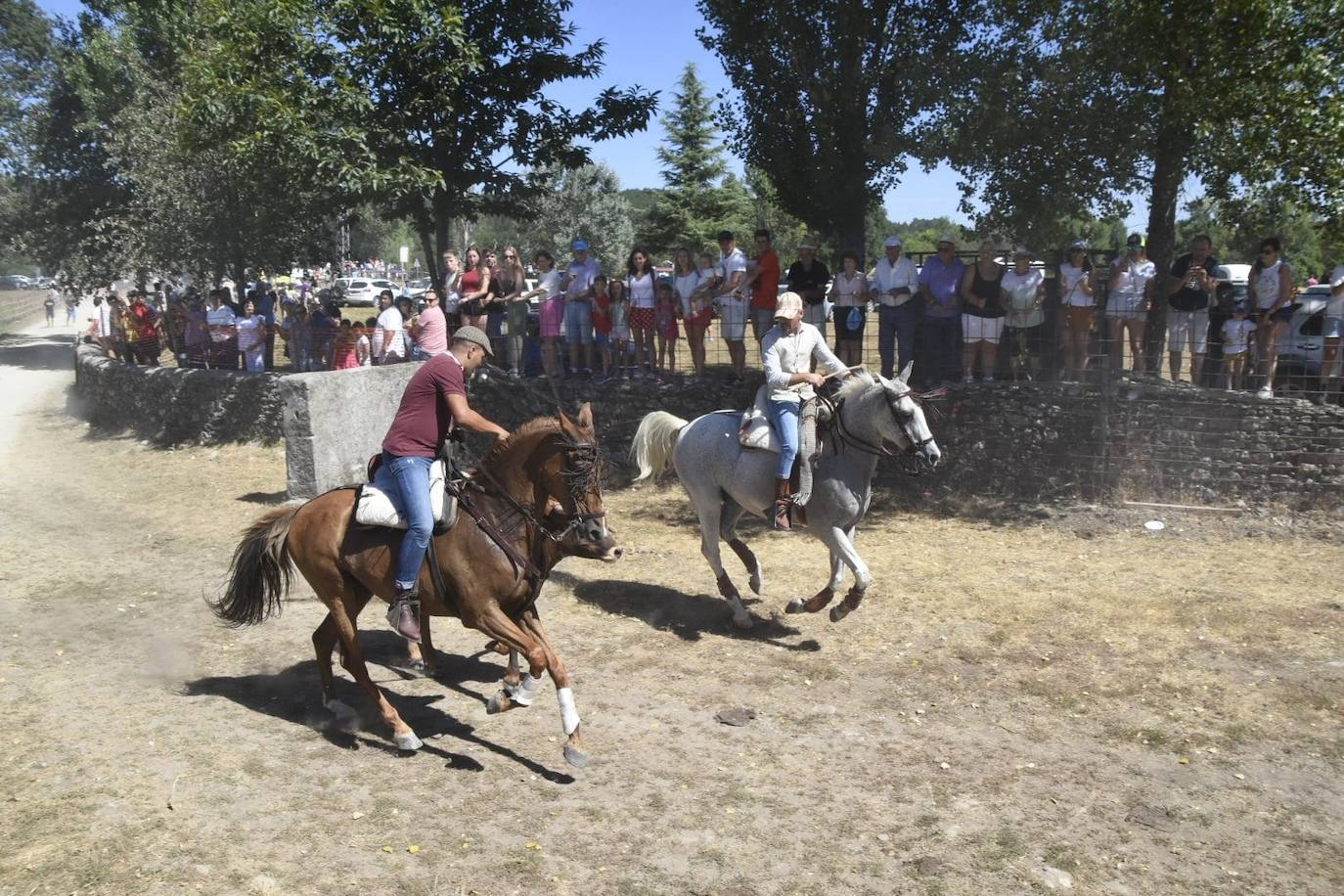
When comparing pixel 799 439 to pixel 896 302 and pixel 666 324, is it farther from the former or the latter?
pixel 666 324

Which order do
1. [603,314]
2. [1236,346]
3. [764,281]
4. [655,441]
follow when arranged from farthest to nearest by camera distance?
1. [603,314]
2. [764,281]
3. [1236,346]
4. [655,441]

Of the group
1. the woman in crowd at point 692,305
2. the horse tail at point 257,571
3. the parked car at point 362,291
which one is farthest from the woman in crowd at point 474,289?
the parked car at point 362,291

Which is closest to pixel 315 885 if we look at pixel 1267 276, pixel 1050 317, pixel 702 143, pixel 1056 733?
pixel 1056 733

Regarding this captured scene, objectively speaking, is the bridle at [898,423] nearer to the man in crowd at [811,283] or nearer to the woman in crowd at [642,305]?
the man in crowd at [811,283]

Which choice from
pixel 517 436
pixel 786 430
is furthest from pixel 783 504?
pixel 517 436

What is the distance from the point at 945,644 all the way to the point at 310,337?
43.9 ft

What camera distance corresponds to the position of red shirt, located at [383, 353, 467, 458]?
6.96 meters

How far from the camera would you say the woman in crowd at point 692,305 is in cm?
1494

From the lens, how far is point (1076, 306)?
1300 cm

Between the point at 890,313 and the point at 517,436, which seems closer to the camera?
the point at 517,436

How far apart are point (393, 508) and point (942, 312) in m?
8.83

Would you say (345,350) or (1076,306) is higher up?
(1076,306)

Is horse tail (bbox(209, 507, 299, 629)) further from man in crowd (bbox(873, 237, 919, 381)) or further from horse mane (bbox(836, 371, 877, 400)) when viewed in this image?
man in crowd (bbox(873, 237, 919, 381))

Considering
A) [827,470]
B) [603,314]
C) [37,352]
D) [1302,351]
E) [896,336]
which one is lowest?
[37,352]
